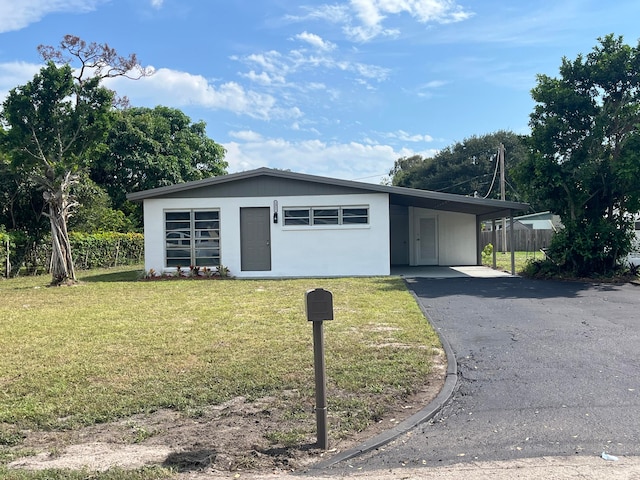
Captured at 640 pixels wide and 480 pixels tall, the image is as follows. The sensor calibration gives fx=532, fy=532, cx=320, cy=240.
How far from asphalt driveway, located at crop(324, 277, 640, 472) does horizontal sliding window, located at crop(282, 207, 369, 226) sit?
7.52 m

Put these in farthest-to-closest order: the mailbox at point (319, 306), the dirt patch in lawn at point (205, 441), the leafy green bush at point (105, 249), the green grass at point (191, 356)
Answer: the leafy green bush at point (105, 249)
the green grass at point (191, 356)
the mailbox at point (319, 306)
the dirt patch in lawn at point (205, 441)

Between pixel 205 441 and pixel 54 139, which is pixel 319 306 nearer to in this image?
pixel 205 441

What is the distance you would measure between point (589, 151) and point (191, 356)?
13.4 metres

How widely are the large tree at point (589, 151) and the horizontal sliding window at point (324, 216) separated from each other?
5.28 metres

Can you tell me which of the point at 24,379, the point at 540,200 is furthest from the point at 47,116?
the point at 540,200

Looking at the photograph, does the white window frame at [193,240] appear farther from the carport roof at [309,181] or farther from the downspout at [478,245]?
the downspout at [478,245]

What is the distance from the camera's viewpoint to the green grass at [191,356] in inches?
189

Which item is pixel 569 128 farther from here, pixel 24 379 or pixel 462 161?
pixel 462 161

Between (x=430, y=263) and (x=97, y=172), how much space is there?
21149 millimetres

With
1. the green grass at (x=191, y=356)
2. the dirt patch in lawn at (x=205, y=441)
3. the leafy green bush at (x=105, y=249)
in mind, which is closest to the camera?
the dirt patch in lawn at (x=205, y=441)

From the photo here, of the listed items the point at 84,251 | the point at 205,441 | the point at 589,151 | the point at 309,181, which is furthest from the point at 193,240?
the point at 205,441

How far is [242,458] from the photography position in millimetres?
3777

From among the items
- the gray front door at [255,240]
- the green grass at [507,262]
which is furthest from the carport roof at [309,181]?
the green grass at [507,262]

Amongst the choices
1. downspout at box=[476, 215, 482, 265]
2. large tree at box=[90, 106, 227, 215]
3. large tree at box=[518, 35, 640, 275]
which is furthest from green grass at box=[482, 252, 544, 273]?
large tree at box=[90, 106, 227, 215]
